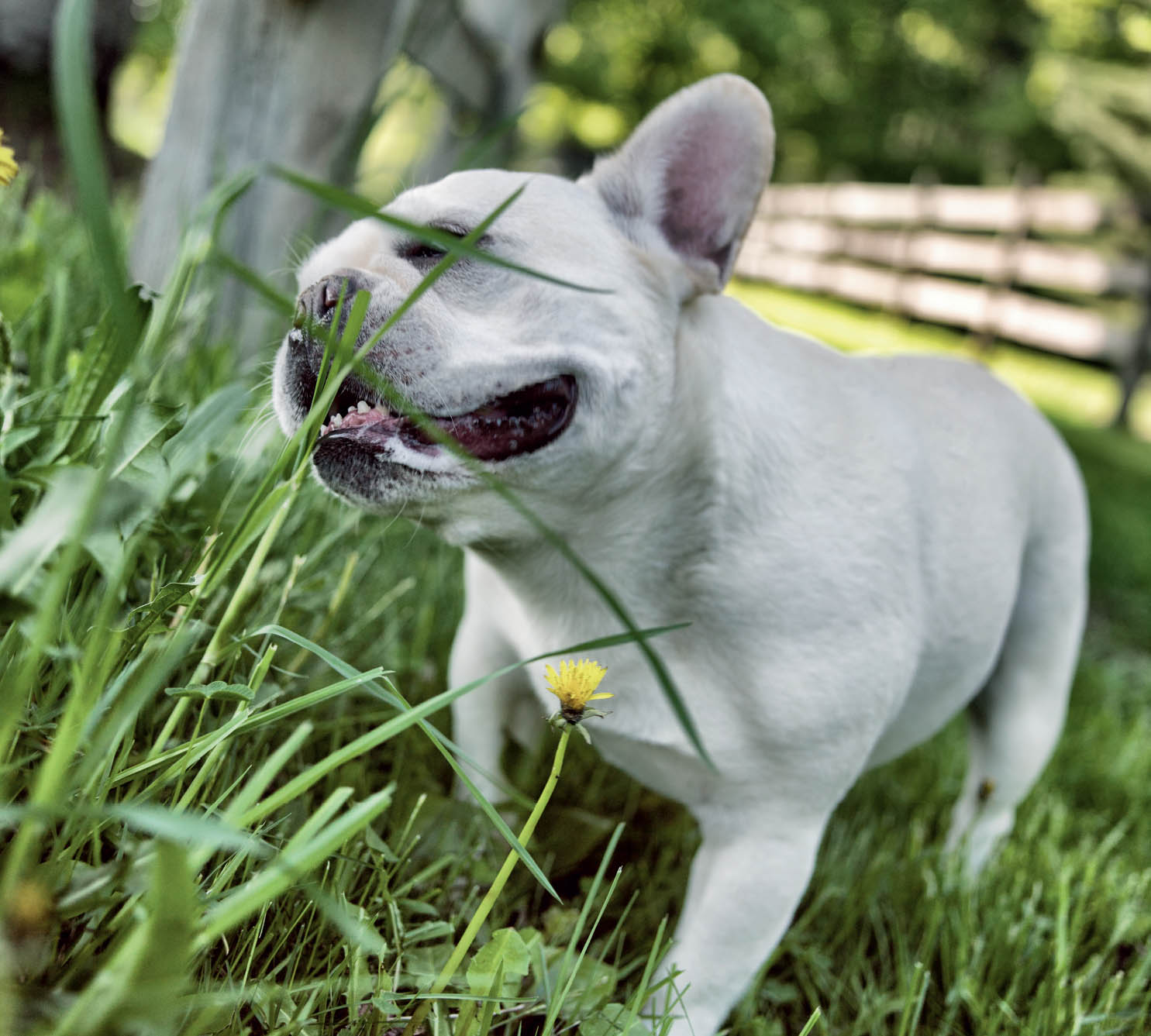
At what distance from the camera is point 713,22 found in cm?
1474

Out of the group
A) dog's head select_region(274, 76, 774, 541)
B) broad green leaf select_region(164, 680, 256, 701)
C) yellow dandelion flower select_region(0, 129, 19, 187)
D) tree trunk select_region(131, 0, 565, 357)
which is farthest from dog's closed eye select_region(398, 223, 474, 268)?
tree trunk select_region(131, 0, 565, 357)

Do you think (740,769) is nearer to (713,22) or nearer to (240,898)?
(240,898)

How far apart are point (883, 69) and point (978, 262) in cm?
1169

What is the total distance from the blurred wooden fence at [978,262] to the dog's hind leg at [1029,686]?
8.25m

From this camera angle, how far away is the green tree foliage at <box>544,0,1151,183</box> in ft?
48.2

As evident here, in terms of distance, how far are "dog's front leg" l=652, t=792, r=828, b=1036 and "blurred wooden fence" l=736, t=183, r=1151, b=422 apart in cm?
921

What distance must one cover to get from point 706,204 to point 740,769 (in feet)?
2.77

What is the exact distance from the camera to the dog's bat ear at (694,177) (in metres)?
1.44

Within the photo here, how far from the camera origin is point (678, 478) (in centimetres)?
146

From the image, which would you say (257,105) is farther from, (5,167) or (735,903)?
(735,903)

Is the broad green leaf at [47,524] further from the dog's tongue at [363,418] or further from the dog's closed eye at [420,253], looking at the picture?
the dog's closed eye at [420,253]

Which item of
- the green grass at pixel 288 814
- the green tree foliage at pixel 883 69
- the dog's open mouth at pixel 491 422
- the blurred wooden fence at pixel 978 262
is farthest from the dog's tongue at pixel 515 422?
the green tree foliage at pixel 883 69

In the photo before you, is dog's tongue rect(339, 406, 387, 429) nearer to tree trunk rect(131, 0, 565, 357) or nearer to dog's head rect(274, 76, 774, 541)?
dog's head rect(274, 76, 774, 541)

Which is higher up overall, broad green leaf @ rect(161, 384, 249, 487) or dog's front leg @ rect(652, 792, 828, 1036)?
broad green leaf @ rect(161, 384, 249, 487)
